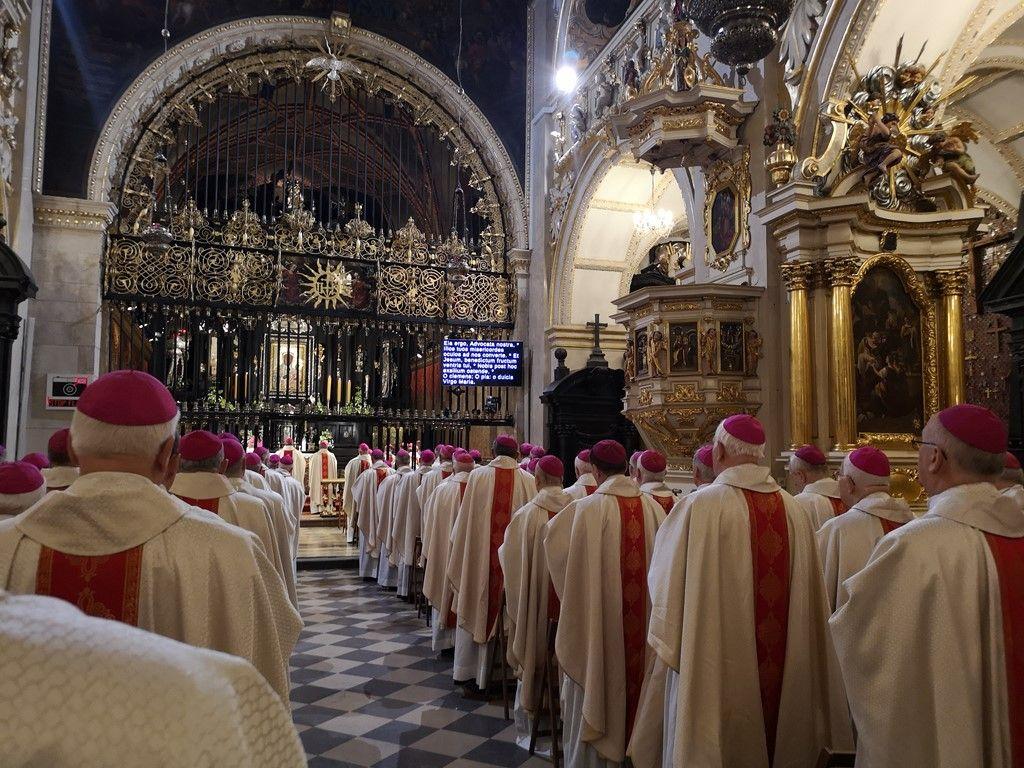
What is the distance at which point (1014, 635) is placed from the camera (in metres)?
2.41

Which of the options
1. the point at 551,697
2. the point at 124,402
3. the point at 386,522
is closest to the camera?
the point at 124,402

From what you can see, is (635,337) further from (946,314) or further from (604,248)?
(604,248)

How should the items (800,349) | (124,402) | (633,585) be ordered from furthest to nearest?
1. (800,349)
2. (633,585)
3. (124,402)

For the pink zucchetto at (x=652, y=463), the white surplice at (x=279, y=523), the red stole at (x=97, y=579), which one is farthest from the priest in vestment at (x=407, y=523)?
the red stole at (x=97, y=579)

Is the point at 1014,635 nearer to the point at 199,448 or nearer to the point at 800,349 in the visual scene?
the point at 199,448

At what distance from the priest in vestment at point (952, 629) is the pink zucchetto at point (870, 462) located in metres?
2.03

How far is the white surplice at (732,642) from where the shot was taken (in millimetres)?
3229

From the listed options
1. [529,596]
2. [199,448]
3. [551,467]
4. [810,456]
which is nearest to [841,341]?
[810,456]

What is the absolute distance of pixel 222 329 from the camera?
1591cm

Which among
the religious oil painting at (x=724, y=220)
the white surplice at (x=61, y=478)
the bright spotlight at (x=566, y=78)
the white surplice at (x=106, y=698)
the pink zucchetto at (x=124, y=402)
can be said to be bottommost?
the white surplice at (x=61, y=478)

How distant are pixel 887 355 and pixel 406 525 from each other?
5.45 metres

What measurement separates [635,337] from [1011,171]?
817 cm

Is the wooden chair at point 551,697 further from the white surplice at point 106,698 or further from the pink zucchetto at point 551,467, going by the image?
the white surplice at point 106,698

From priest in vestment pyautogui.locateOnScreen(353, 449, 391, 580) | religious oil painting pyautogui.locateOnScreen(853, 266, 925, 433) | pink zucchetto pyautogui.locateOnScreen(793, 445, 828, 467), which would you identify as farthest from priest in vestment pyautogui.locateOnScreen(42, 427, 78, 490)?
religious oil painting pyautogui.locateOnScreen(853, 266, 925, 433)
